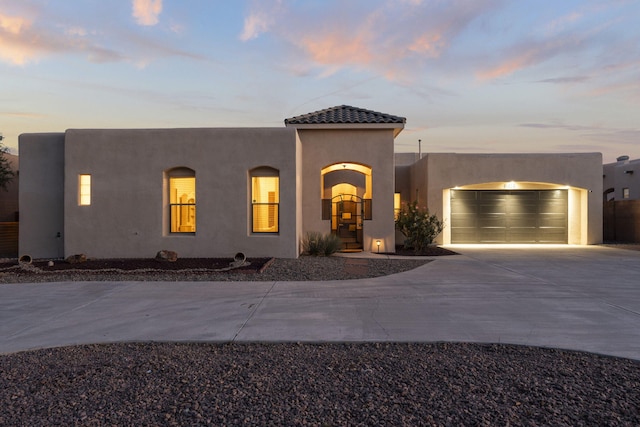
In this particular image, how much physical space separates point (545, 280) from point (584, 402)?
7078 mm

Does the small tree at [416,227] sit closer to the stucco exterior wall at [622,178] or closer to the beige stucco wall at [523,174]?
the beige stucco wall at [523,174]

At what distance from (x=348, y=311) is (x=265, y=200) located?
8.41m

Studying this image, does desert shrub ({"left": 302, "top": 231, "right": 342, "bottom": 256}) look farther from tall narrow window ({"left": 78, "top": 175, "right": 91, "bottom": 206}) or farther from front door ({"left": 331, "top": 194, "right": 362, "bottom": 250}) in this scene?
tall narrow window ({"left": 78, "top": 175, "right": 91, "bottom": 206})

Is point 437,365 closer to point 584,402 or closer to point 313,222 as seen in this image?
point 584,402

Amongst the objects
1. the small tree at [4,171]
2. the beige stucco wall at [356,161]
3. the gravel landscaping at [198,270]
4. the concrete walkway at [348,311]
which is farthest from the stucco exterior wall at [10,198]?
the beige stucco wall at [356,161]

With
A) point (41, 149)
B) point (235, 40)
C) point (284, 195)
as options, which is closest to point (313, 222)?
point (284, 195)

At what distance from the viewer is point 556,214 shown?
2080 cm

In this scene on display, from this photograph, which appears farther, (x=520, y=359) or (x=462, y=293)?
(x=462, y=293)

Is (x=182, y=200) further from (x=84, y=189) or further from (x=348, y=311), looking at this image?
(x=348, y=311)

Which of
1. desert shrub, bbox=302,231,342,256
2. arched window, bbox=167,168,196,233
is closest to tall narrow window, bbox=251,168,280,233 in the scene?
desert shrub, bbox=302,231,342,256

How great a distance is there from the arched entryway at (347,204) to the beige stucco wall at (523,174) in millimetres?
3423

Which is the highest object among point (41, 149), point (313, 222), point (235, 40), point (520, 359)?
point (235, 40)

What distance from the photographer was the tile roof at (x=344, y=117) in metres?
16.2

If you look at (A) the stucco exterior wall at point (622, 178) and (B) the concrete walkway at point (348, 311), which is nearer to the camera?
(B) the concrete walkway at point (348, 311)
